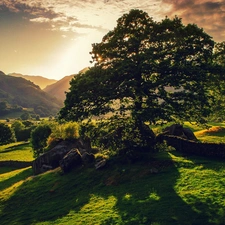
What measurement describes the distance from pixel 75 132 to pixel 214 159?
2932cm

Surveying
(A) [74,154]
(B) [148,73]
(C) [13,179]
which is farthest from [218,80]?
(C) [13,179]

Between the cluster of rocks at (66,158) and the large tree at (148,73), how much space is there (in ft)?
24.7

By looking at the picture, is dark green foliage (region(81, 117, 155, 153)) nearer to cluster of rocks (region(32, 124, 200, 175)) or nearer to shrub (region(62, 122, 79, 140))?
cluster of rocks (region(32, 124, 200, 175))

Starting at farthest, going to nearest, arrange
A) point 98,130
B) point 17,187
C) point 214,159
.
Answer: point 17,187, point 98,130, point 214,159

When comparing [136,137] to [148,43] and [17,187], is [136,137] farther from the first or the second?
[17,187]

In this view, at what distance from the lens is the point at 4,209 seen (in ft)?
102

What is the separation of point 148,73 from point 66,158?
17.9 m

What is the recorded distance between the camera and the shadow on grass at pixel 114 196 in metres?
20.5

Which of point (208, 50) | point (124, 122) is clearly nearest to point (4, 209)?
point (124, 122)

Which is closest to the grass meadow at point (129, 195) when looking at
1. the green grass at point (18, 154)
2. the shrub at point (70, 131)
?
the shrub at point (70, 131)

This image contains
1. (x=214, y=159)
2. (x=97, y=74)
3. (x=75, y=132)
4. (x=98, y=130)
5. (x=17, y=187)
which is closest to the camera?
(x=214, y=159)

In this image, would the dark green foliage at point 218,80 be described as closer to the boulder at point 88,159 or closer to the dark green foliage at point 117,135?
the dark green foliage at point 117,135

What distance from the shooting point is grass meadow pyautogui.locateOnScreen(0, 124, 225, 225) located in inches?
809

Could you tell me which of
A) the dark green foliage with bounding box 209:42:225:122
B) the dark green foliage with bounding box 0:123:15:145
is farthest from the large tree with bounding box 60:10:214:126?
the dark green foliage with bounding box 0:123:15:145
